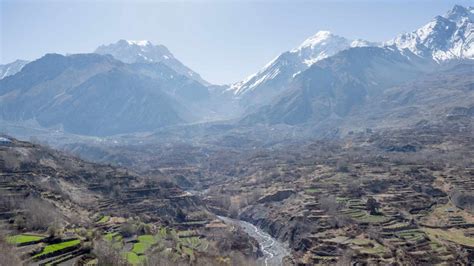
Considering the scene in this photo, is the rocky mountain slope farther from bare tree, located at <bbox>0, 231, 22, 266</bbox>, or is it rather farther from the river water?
the river water

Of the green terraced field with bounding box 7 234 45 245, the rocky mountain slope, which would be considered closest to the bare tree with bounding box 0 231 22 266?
the rocky mountain slope

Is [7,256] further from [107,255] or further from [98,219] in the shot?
[98,219]

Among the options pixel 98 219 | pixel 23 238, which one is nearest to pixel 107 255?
pixel 23 238

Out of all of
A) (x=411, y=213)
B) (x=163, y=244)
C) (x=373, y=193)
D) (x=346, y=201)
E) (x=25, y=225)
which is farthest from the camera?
(x=373, y=193)

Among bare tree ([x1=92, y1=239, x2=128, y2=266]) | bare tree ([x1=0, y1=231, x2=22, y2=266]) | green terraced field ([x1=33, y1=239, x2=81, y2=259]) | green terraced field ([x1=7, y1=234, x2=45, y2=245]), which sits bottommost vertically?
bare tree ([x1=92, y1=239, x2=128, y2=266])

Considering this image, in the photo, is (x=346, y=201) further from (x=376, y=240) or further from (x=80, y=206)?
(x=80, y=206)

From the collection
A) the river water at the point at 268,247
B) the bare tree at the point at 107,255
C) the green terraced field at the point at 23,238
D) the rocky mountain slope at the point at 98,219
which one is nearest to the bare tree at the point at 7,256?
the rocky mountain slope at the point at 98,219

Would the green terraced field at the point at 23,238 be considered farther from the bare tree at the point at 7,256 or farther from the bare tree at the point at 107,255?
the bare tree at the point at 107,255

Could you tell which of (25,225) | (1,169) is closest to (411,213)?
(25,225)

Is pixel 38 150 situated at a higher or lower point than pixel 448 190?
higher
